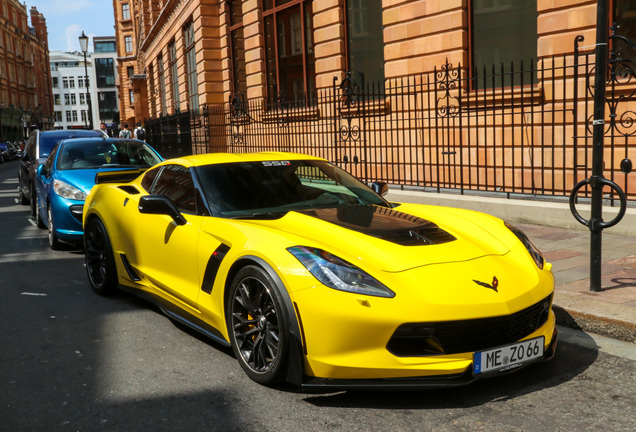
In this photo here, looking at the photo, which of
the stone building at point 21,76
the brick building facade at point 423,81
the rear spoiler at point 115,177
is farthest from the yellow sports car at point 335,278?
the stone building at point 21,76

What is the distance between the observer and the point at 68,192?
8.66 metres

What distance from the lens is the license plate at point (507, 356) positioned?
3.43 meters

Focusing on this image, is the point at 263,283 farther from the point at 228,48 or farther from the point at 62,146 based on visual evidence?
the point at 228,48

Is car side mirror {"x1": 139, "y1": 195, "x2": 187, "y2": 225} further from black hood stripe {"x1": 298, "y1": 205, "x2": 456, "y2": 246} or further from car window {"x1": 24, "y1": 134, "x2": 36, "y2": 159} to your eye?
car window {"x1": 24, "y1": 134, "x2": 36, "y2": 159}

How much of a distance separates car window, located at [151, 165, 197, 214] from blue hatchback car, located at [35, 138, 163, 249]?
2.31 meters

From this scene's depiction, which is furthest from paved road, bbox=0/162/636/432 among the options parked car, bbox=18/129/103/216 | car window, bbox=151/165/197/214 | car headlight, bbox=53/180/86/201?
parked car, bbox=18/129/103/216

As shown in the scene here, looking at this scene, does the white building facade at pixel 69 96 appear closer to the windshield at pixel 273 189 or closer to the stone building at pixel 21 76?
the stone building at pixel 21 76

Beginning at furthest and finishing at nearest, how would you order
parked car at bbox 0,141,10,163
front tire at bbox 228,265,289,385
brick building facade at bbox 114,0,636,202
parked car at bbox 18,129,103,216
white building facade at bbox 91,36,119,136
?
1. white building facade at bbox 91,36,119,136
2. parked car at bbox 0,141,10,163
3. parked car at bbox 18,129,103,216
4. brick building facade at bbox 114,0,636,202
5. front tire at bbox 228,265,289,385

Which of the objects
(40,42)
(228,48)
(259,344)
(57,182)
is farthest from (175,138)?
(40,42)

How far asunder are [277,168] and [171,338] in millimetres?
1510

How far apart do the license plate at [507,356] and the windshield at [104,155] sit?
290 inches

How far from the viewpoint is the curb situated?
4.47 meters

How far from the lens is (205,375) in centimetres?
409

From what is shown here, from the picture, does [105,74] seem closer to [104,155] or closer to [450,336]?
[104,155]
